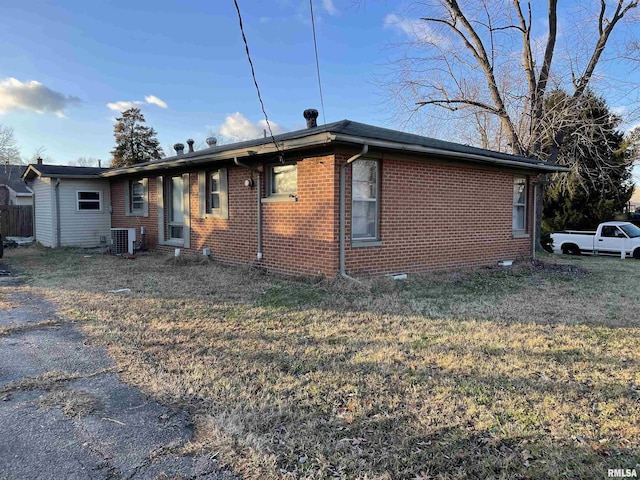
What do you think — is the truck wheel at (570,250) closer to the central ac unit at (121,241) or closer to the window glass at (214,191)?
the window glass at (214,191)

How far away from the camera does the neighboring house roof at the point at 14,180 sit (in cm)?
3785

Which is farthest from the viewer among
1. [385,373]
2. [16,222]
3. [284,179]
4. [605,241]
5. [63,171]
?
[16,222]

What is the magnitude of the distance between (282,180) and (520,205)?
6.75m

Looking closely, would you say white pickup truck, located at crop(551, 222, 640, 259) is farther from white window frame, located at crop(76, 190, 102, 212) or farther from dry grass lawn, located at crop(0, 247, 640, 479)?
white window frame, located at crop(76, 190, 102, 212)

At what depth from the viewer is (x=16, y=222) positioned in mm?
19453

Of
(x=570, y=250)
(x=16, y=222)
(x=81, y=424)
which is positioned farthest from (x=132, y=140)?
(x=81, y=424)

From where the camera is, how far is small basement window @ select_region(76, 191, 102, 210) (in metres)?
15.4

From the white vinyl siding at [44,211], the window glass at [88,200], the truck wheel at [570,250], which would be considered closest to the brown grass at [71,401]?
the white vinyl siding at [44,211]

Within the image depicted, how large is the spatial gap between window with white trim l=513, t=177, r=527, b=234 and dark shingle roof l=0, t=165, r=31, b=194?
131 ft

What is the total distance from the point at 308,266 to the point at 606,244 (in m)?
12.5

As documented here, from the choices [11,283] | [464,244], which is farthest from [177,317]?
[464,244]

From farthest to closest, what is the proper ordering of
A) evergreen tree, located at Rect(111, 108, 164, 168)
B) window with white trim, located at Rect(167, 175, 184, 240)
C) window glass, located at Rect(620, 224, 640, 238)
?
evergreen tree, located at Rect(111, 108, 164, 168) < window glass, located at Rect(620, 224, 640, 238) < window with white trim, located at Rect(167, 175, 184, 240)

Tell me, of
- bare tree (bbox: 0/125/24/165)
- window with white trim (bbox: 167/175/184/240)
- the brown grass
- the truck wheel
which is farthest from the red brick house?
bare tree (bbox: 0/125/24/165)

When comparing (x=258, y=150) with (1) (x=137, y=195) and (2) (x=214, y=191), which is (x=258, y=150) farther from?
(1) (x=137, y=195)
